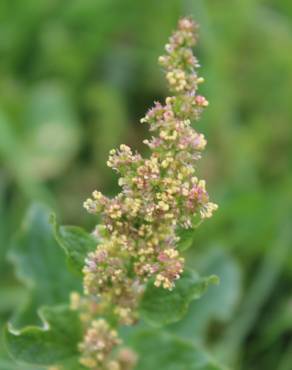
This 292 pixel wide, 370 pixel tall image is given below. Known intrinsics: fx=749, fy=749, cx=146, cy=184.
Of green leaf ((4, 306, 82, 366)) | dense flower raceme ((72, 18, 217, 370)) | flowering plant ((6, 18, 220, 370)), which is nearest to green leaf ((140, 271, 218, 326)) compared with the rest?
flowering plant ((6, 18, 220, 370))

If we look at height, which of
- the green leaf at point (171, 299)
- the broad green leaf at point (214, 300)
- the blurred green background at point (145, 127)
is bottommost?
the green leaf at point (171, 299)

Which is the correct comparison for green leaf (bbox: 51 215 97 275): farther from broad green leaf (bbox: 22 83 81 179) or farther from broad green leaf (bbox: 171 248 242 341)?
broad green leaf (bbox: 22 83 81 179)

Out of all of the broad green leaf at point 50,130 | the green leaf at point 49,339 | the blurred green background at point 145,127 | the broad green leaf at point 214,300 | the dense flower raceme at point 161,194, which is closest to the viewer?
the dense flower raceme at point 161,194

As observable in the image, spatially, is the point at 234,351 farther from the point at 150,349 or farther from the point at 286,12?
the point at 286,12

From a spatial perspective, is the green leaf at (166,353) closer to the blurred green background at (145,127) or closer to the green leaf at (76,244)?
the green leaf at (76,244)

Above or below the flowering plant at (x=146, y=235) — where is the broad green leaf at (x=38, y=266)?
above

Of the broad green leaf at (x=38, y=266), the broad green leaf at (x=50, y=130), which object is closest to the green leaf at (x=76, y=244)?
the broad green leaf at (x=38, y=266)

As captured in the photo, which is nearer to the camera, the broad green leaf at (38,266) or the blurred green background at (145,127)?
the broad green leaf at (38,266)
